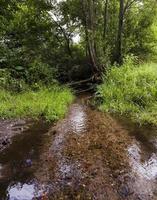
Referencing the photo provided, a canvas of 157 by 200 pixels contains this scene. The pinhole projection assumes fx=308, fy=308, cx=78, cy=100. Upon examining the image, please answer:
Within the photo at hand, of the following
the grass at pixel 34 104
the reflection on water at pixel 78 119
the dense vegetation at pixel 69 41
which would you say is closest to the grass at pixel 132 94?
the dense vegetation at pixel 69 41

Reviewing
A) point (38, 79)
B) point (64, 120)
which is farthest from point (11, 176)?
point (38, 79)

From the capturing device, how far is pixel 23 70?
1224 centimetres

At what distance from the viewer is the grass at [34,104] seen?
310 inches

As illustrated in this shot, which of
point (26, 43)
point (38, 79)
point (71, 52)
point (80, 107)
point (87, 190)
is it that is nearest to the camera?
point (87, 190)

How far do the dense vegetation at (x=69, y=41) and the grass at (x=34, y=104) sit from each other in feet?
2.13

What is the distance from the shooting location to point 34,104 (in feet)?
28.0

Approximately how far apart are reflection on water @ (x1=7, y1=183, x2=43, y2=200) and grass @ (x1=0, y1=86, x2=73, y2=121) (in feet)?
10.8

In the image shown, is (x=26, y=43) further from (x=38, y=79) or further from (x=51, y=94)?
(x=51, y=94)

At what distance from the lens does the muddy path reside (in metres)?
4.18

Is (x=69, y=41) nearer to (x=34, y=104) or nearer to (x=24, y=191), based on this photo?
(x=34, y=104)

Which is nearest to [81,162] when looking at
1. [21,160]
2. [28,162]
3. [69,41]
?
[28,162]

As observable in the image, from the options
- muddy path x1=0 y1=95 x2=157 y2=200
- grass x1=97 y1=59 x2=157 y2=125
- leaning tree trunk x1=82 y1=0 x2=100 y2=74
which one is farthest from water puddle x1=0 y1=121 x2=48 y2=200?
leaning tree trunk x1=82 y1=0 x2=100 y2=74

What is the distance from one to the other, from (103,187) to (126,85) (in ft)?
18.8

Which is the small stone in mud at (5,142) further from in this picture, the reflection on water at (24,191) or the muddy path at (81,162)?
the reflection on water at (24,191)
